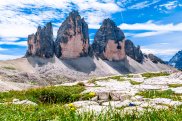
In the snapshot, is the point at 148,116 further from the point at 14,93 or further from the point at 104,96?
the point at 14,93

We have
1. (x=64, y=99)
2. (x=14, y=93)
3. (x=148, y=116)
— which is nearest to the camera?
(x=148, y=116)

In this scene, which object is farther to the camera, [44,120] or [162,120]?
[44,120]

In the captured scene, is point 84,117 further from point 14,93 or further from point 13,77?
point 13,77

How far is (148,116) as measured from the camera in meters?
7.30

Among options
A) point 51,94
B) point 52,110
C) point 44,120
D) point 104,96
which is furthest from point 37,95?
point 44,120

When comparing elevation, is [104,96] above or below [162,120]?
below

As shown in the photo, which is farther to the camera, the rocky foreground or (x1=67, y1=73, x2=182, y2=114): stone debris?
the rocky foreground

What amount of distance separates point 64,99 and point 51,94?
135cm

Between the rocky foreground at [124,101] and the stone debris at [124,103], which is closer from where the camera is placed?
the stone debris at [124,103]

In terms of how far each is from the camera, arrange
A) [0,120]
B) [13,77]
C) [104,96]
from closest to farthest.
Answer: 1. [0,120]
2. [104,96]
3. [13,77]

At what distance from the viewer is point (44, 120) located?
7.91 metres

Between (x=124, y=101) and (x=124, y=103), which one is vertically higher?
(x=124, y=103)

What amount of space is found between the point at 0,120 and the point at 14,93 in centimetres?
1879

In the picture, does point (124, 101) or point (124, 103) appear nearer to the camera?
point (124, 103)
